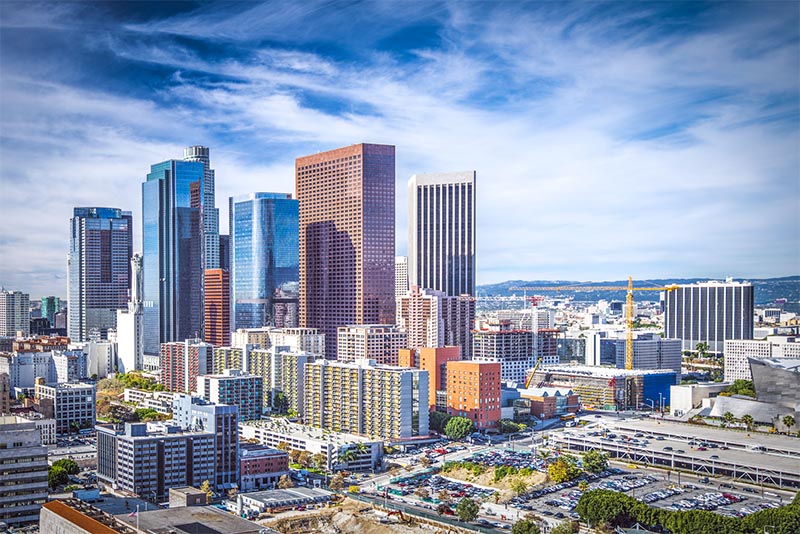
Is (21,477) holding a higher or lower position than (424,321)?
lower

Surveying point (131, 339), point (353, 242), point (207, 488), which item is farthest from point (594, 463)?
point (131, 339)

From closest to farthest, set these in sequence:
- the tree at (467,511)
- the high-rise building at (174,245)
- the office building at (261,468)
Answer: the tree at (467,511) → the office building at (261,468) → the high-rise building at (174,245)

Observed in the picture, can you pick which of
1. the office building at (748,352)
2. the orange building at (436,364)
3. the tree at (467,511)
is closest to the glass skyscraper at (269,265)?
the orange building at (436,364)

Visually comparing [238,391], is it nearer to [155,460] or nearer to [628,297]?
[155,460]

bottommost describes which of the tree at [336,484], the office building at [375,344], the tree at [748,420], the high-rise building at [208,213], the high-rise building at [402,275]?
the tree at [336,484]

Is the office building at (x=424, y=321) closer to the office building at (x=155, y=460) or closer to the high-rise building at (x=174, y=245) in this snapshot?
the high-rise building at (x=174, y=245)

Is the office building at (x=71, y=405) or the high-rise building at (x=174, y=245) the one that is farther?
the high-rise building at (x=174, y=245)
